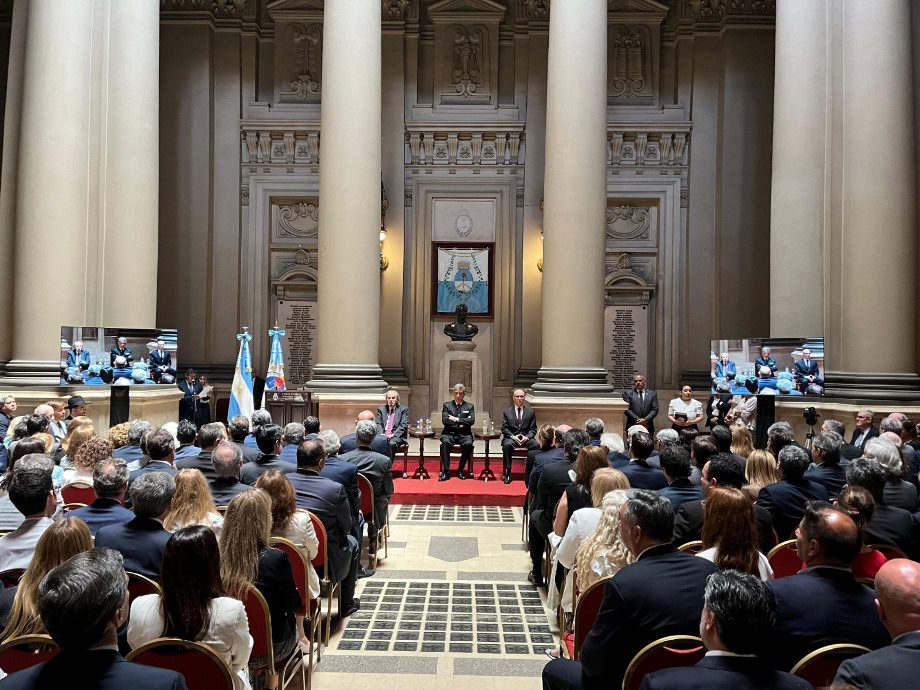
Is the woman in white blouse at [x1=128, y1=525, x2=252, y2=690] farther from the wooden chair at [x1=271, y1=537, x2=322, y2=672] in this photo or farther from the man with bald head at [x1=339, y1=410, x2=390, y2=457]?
the man with bald head at [x1=339, y1=410, x2=390, y2=457]

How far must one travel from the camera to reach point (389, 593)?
6.28 m

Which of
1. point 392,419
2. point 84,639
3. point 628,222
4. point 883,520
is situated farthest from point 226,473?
point 628,222

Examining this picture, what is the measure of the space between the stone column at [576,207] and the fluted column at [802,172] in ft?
8.33

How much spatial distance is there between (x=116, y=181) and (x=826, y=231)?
1004 cm

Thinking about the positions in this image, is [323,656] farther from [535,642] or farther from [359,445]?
[359,445]

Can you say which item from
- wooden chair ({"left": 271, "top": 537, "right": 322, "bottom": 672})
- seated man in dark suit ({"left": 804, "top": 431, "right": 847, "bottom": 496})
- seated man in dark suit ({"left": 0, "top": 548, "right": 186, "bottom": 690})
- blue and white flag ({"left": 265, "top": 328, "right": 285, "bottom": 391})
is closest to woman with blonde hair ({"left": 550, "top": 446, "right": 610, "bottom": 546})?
seated man in dark suit ({"left": 804, "top": 431, "right": 847, "bottom": 496})

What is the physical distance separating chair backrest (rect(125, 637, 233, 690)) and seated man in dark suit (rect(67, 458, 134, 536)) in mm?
1499

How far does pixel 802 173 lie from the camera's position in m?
10.5

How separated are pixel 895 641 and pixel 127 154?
36.6 feet

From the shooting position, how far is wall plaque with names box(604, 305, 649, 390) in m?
15.9

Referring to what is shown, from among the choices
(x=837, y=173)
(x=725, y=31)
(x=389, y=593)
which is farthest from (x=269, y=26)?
(x=389, y=593)

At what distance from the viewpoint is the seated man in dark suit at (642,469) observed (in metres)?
5.62

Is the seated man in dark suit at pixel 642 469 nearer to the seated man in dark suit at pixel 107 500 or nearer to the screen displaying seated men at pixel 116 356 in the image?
the seated man in dark suit at pixel 107 500

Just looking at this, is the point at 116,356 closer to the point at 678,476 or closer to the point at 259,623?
the point at 259,623
